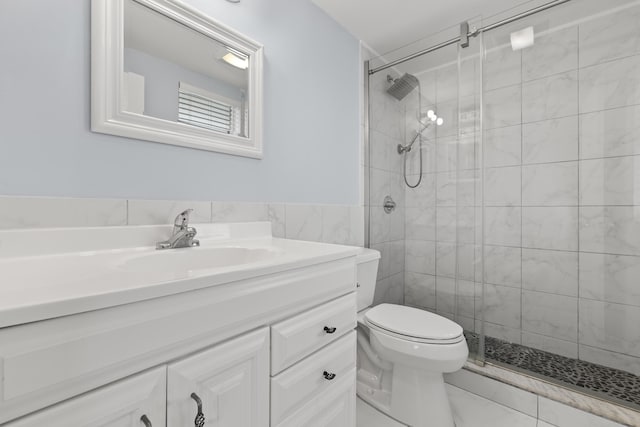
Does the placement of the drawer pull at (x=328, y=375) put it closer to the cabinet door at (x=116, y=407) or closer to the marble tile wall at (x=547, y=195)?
the cabinet door at (x=116, y=407)

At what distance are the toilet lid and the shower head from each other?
154 centimetres

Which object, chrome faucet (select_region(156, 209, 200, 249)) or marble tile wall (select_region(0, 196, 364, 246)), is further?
chrome faucet (select_region(156, 209, 200, 249))

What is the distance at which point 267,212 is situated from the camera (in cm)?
136

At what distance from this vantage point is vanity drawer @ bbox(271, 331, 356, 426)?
71 cm

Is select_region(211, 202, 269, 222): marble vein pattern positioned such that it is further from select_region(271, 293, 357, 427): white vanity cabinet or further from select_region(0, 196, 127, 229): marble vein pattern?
select_region(271, 293, 357, 427): white vanity cabinet

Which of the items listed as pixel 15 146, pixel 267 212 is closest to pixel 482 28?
pixel 267 212

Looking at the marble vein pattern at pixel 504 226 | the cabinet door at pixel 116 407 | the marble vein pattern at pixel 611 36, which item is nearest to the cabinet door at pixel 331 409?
the cabinet door at pixel 116 407

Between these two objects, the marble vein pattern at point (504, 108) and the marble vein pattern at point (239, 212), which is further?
the marble vein pattern at point (504, 108)

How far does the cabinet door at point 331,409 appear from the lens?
777 millimetres

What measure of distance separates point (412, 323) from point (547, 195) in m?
1.29

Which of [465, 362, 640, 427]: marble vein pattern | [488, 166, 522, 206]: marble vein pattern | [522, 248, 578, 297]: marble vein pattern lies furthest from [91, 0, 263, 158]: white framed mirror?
[522, 248, 578, 297]: marble vein pattern

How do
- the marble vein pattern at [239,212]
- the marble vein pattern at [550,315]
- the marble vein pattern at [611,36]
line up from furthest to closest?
the marble vein pattern at [550,315] → the marble vein pattern at [611,36] → the marble vein pattern at [239,212]

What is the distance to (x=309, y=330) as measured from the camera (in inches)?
31.2

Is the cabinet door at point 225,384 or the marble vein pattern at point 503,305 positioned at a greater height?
the cabinet door at point 225,384
